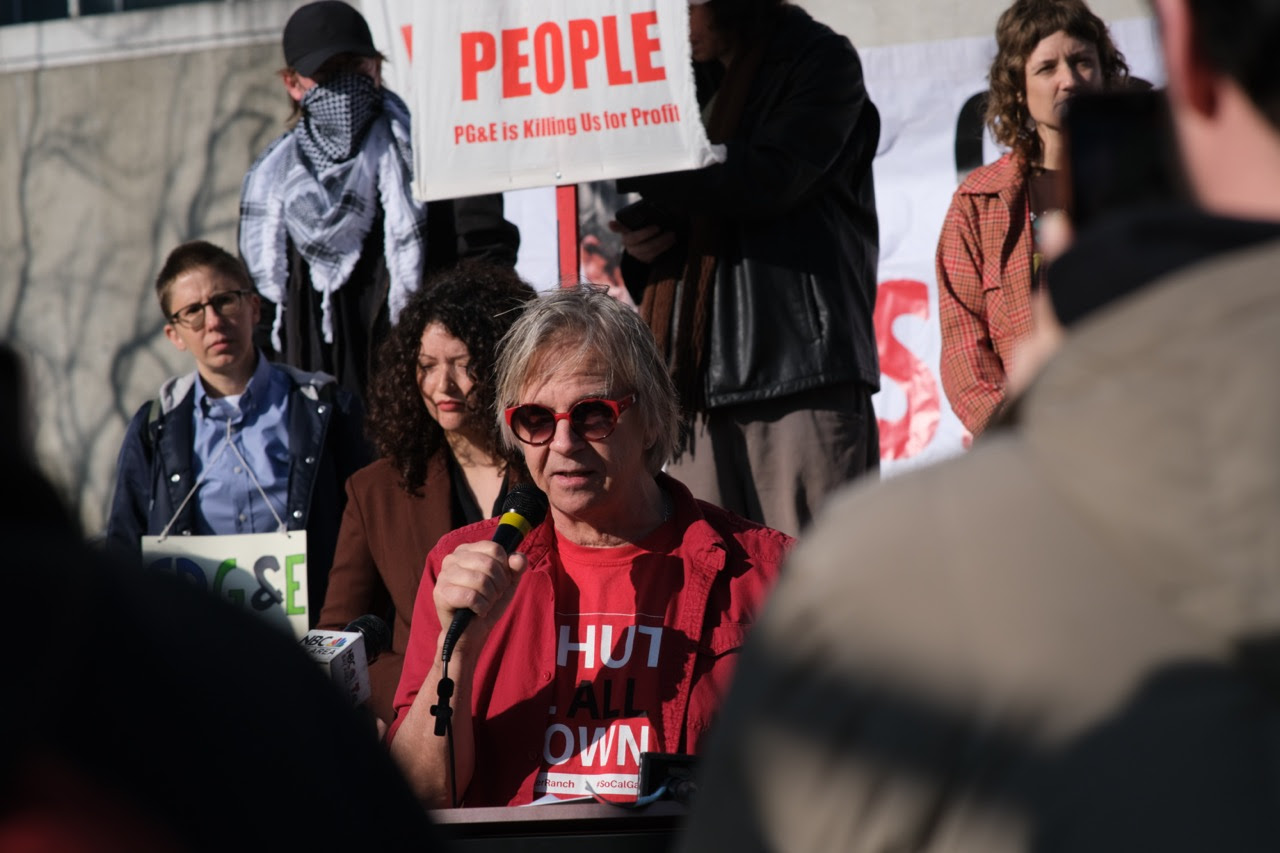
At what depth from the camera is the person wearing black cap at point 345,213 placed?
552 cm

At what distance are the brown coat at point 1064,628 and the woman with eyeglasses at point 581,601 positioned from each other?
233 centimetres

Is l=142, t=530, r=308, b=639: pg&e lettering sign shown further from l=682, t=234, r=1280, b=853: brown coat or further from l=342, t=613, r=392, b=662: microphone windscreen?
l=682, t=234, r=1280, b=853: brown coat

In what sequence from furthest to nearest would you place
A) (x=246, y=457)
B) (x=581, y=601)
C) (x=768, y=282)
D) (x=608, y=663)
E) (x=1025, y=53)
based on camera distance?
(x=246, y=457) → (x=1025, y=53) → (x=768, y=282) → (x=581, y=601) → (x=608, y=663)

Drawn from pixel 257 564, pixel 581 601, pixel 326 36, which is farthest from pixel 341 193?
pixel 581 601

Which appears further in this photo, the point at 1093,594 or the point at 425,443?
the point at 425,443

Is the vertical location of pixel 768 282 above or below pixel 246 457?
above

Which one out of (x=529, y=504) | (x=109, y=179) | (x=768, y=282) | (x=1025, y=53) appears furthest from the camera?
(x=109, y=179)

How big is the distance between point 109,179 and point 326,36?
3400 mm

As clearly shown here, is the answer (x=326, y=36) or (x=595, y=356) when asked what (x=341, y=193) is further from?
(x=595, y=356)

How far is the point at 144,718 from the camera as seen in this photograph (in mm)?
886

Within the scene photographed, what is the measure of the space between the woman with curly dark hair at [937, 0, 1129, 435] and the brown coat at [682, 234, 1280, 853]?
3728 millimetres

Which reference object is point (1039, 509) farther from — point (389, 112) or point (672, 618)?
point (389, 112)

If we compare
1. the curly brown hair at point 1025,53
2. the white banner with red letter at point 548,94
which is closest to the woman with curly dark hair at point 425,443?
the white banner with red letter at point 548,94

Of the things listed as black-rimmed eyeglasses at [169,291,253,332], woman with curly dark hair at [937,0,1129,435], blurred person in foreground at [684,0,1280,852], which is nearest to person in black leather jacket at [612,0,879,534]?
woman with curly dark hair at [937,0,1129,435]
